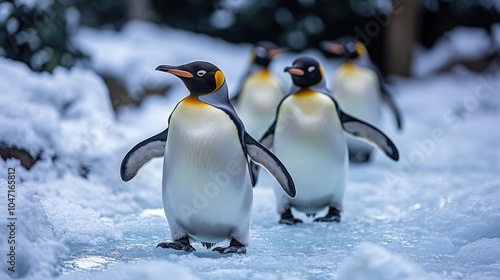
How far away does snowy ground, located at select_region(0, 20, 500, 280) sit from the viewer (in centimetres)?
251

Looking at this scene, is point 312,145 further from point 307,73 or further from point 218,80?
point 218,80

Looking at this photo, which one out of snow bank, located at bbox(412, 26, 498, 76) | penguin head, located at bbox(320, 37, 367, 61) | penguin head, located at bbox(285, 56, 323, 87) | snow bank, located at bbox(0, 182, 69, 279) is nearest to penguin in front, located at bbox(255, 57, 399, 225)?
penguin head, located at bbox(285, 56, 323, 87)

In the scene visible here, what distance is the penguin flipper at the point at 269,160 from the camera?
2867 millimetres

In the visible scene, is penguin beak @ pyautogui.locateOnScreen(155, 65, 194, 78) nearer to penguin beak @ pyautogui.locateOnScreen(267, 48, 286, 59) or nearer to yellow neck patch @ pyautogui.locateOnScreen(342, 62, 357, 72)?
penguin beak @ pyautogui.locateOnScreen(267, 48, 286, 59)

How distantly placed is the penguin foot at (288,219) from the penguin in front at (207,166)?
2.13ft


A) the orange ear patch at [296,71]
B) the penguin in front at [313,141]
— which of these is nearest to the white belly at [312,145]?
the penguin in front at [313,141]

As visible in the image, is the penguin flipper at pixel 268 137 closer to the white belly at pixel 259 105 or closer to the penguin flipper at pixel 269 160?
the penguin flipper at pixel 269 160

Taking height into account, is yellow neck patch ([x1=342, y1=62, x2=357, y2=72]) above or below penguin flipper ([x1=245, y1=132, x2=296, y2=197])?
above

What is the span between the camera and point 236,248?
2.80 metres

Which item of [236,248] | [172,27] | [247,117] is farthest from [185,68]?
[172,27]

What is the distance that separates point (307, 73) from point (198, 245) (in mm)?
1044

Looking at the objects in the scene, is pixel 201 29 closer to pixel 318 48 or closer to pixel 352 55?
pixel 318 48

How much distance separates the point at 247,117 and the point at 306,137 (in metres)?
Result: 1.78

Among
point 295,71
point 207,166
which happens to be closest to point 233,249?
point 207,166
